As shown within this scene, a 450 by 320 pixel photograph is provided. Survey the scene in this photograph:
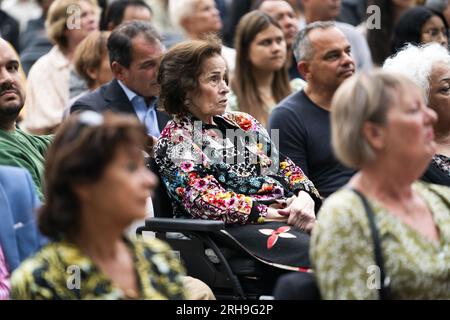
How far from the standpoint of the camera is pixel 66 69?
7164mm

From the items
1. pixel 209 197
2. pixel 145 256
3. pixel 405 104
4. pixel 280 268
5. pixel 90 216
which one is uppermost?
pixel 405 104

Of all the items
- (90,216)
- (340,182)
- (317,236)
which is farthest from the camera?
(340,182)

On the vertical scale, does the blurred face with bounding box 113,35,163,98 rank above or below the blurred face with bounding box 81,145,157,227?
below

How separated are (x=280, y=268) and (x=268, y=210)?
35cm

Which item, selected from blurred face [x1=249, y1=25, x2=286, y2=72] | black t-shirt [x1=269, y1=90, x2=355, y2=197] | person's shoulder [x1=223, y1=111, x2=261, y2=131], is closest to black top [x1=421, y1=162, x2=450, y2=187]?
black t-shirt [x1=269, y1=90, x2=355, y2=197]

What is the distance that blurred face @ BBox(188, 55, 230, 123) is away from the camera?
4719 mm

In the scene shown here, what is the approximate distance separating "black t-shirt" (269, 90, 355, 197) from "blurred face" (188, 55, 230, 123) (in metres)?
0.61

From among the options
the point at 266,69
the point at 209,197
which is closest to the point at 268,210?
the point at 209,197

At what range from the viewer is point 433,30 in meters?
7.02

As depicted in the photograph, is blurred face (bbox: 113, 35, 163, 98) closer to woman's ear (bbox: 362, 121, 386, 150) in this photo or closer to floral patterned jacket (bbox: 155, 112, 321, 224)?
floral patterned jacket (bbox: 155, 112, 321, 224)

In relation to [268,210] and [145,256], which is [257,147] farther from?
[145,256]

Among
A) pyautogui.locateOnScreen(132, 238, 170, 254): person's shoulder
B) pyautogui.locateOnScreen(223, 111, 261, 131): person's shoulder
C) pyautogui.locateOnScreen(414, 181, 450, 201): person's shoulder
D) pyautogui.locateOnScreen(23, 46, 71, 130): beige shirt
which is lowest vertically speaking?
pyautogui.locateOnScreen(23, 46, 71, 130): beige shirt

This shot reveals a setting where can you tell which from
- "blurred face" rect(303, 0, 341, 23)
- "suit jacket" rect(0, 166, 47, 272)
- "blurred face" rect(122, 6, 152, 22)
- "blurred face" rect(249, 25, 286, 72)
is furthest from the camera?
"blurred face" rect(303, 0, 341, 23)

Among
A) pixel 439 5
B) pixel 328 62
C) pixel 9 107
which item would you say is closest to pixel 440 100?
pixel 328 62
